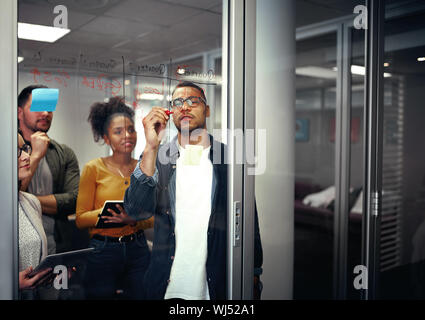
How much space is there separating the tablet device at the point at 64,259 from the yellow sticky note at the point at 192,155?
60 centimetres

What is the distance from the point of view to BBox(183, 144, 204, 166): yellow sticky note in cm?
191

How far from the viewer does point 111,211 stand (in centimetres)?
173

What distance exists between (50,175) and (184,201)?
636mm

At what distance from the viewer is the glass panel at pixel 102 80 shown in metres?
1.56

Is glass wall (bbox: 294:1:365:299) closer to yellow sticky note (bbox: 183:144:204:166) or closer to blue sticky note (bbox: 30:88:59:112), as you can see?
yellow sticky note (bbox: 183:144:204:166)

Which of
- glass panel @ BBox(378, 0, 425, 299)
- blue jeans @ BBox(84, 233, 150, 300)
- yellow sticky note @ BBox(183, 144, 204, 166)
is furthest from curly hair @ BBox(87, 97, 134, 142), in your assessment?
glass panel @ BBox(378, 0, 425, 299)

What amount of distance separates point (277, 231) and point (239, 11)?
1224 mm

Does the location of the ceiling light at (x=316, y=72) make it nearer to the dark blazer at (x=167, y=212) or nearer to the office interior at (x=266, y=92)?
the office interior at (x=266, y=92)

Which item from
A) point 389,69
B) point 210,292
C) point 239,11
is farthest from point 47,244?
point 389,69

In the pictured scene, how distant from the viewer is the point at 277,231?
2252 millimetres

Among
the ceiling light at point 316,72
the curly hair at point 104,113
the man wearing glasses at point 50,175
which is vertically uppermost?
the ceiling light at point 316,72

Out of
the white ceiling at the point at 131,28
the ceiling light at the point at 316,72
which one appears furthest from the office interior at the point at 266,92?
the ceiling light at the point at 316,72

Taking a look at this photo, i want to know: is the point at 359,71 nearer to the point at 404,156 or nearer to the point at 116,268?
the point at 404,156

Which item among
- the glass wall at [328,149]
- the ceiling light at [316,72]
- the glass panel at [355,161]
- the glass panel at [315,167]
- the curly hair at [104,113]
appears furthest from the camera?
the ceiling light at [316,72]
